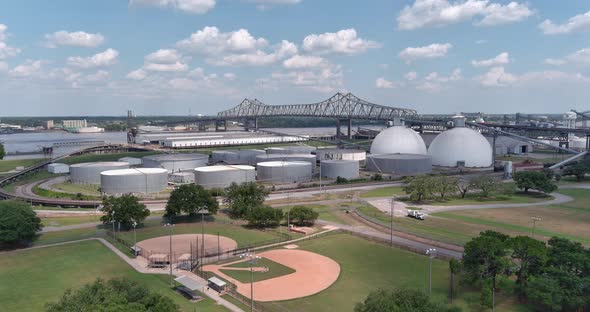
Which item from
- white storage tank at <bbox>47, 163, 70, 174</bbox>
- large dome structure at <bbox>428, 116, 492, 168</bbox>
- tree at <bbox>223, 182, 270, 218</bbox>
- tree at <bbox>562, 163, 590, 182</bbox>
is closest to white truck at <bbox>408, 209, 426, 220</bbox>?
tree at <bbox>223, 182, 270, 218</bbox>

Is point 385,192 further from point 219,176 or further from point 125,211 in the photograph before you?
point 125,211

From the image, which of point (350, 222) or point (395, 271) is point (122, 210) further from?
point (395, 271)

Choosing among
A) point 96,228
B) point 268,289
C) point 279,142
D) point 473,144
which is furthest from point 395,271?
point 279,142

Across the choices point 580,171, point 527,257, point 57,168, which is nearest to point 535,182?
point 580,171

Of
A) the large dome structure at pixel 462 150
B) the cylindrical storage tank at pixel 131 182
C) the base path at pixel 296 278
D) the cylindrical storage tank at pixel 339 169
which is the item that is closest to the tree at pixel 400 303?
the base path at pixel 296 278

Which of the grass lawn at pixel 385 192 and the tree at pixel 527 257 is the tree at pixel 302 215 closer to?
the grass lawn at pixel 385 192
